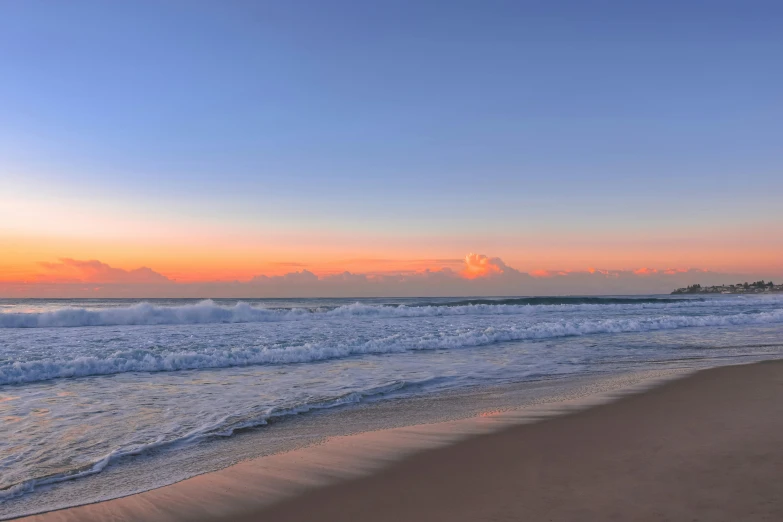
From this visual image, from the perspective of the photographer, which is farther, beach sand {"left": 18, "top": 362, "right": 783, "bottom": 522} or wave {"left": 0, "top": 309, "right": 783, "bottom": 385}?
wave {"left": 0, "top": 309, "right": 783, "bottom": 385}

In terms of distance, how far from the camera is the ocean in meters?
5.55

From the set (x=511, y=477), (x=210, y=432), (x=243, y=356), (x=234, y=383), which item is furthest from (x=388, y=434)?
(x=243, y=356)

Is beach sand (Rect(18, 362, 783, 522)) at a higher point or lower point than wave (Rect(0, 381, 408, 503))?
higher

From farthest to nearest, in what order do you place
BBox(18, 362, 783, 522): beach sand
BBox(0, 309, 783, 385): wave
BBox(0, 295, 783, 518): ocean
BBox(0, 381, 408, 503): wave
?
BBox(0, 309, 783, 385): wave, BBox(0, 295, 783, 518): ocean, BBox(0, 381, 408, 503): wave, BBox(18, 362, 783, 522): beach sand

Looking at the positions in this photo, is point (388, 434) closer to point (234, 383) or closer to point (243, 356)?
point (234, 383)

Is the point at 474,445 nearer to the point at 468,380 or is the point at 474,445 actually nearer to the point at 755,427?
the point at 755,427

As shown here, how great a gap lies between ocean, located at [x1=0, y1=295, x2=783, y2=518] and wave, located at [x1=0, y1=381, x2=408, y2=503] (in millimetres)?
19

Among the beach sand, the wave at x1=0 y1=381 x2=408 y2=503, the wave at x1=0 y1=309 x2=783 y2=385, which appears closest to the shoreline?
the beach sand

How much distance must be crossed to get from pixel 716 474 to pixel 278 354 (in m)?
11.0

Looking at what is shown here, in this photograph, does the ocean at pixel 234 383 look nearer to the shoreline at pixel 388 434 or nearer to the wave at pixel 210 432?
the wave at pixel 210 432

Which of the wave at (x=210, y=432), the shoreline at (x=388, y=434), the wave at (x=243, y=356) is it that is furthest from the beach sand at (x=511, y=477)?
the wave at (x=243, y=356)

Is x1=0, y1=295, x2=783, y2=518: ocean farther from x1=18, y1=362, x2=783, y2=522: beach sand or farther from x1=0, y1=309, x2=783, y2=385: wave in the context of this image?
x1=18, y1=362, x2=783, y2=522: beach sand

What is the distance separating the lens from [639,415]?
283 inches

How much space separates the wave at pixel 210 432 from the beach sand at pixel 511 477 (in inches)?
32.0
